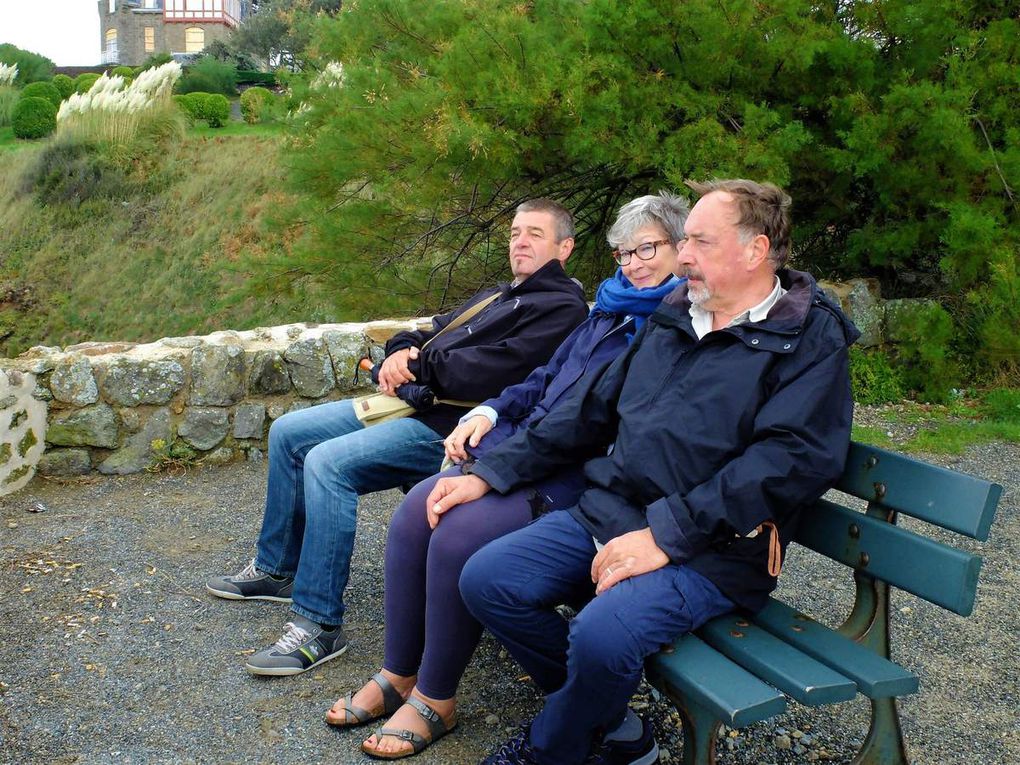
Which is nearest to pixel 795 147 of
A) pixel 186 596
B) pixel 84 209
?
pixel 186 596

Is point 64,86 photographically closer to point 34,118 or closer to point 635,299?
point 34,118

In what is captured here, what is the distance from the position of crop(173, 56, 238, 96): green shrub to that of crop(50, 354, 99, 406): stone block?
83.8ft

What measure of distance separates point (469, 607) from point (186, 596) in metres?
1.46

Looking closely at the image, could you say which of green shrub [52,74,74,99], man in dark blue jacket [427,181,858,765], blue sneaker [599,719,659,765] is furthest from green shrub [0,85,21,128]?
blue sneaker [599,719,659,765]

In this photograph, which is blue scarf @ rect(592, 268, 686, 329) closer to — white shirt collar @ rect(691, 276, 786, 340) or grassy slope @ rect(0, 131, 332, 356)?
white shirt collar @ rect(691, 276, 786, 340)

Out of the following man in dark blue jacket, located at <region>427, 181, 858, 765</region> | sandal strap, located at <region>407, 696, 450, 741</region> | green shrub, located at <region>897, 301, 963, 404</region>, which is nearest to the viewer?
man in dark blue jacket, located at <region>427, 181, 858, 765</region>

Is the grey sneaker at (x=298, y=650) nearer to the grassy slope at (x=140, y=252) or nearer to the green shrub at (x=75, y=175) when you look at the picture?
the grassy slope at (x=140, y=252)

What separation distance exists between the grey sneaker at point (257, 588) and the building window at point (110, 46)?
5072 cm

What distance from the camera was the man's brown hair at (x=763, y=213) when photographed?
2.22m

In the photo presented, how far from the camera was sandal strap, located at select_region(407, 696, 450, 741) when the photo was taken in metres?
2.32

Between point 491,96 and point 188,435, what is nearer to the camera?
point 188,435

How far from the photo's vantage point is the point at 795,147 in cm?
555

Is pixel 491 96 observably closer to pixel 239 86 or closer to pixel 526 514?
pixel 526 514

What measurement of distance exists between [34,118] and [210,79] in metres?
7.47
